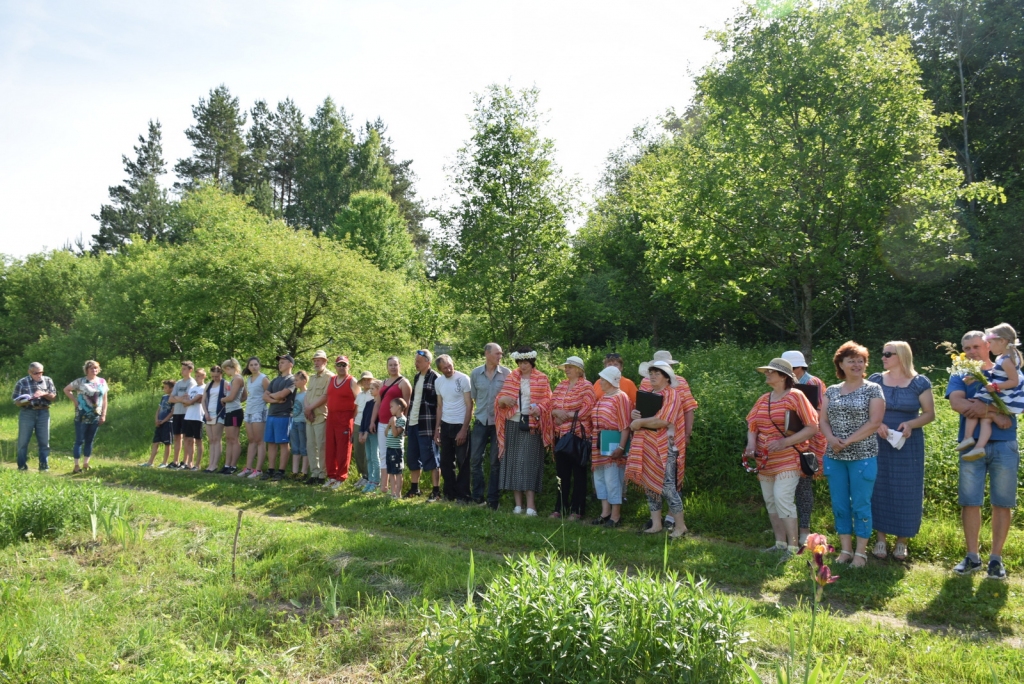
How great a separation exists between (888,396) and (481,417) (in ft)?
15.9

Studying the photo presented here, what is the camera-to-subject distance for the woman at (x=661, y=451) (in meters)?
7.62

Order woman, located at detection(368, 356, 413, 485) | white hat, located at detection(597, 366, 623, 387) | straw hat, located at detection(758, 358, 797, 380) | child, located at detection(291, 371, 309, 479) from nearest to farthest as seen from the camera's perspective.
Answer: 1. straw hat, located at detection(758, 358, 797, 380)
2. white hat, located at detection(597, 366, 623, 387)
3. woman, located at detection(368, 356, 413, 485)
4. child, located at detection(291, 371, 309, 479)

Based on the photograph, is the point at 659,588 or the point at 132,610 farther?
the point at 132,610

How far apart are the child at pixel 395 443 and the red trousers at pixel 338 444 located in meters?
1.16

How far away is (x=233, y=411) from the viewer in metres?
12.5

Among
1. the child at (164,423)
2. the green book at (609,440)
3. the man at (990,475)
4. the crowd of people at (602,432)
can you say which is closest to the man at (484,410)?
the crowd of people at (602,432)

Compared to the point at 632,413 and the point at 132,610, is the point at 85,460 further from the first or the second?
the point at 632,413

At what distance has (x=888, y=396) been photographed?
6.75m

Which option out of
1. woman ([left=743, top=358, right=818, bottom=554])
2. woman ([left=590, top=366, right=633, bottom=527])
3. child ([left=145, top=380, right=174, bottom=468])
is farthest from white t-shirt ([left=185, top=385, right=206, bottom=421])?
woman ([left=743, top=358, right=818, bottom=554])

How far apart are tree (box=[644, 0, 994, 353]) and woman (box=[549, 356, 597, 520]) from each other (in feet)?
20.2

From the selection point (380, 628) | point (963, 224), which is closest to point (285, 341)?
point (380, 628)

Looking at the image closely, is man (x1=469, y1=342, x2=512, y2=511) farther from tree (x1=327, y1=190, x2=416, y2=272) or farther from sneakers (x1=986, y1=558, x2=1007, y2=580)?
tree (x1=327, y1=190, x2=416, y2=272)

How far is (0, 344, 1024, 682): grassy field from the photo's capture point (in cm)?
448

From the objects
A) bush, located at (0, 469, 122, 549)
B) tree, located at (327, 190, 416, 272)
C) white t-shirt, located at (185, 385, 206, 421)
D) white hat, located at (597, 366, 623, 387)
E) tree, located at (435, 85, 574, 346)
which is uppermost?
tree, located at (327, 190, 416, 272)
